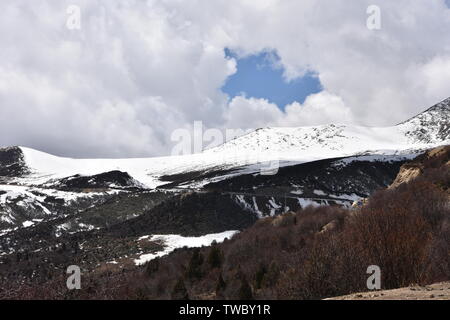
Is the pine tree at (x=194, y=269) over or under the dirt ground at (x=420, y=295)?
under

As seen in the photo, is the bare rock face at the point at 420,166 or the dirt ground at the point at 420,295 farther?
the bare rock face at the point at 420,166

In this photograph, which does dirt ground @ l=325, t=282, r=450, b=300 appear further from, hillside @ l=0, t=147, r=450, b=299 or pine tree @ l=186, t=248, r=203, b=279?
pine tree @ l=186, t=248, r=203, b=279

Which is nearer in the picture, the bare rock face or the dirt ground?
the dirt ground

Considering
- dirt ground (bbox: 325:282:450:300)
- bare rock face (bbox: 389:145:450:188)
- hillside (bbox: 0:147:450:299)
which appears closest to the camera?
dirt ground (bbox: 325:282:450:300)

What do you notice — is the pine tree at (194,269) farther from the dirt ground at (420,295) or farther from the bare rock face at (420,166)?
the dirt ground at (420,295)

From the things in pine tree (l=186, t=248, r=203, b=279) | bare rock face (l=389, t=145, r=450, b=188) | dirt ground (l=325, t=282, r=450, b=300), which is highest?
bare rock face (l=389, t=145, r=450, b=188)

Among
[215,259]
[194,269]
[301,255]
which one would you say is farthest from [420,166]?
[301,255]

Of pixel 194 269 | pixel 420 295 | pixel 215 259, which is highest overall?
pixel 420 295

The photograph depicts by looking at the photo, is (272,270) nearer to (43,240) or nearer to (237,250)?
(237,250)

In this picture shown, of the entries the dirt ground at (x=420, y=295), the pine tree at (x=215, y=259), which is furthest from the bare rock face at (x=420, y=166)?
the dirt ground at (x=420, y=295)

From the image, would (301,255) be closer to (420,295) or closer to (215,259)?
(420,295)

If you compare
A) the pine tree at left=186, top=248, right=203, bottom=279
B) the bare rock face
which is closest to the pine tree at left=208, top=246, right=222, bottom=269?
the pine tree at left=186, top=248, right=203, bottom=279
